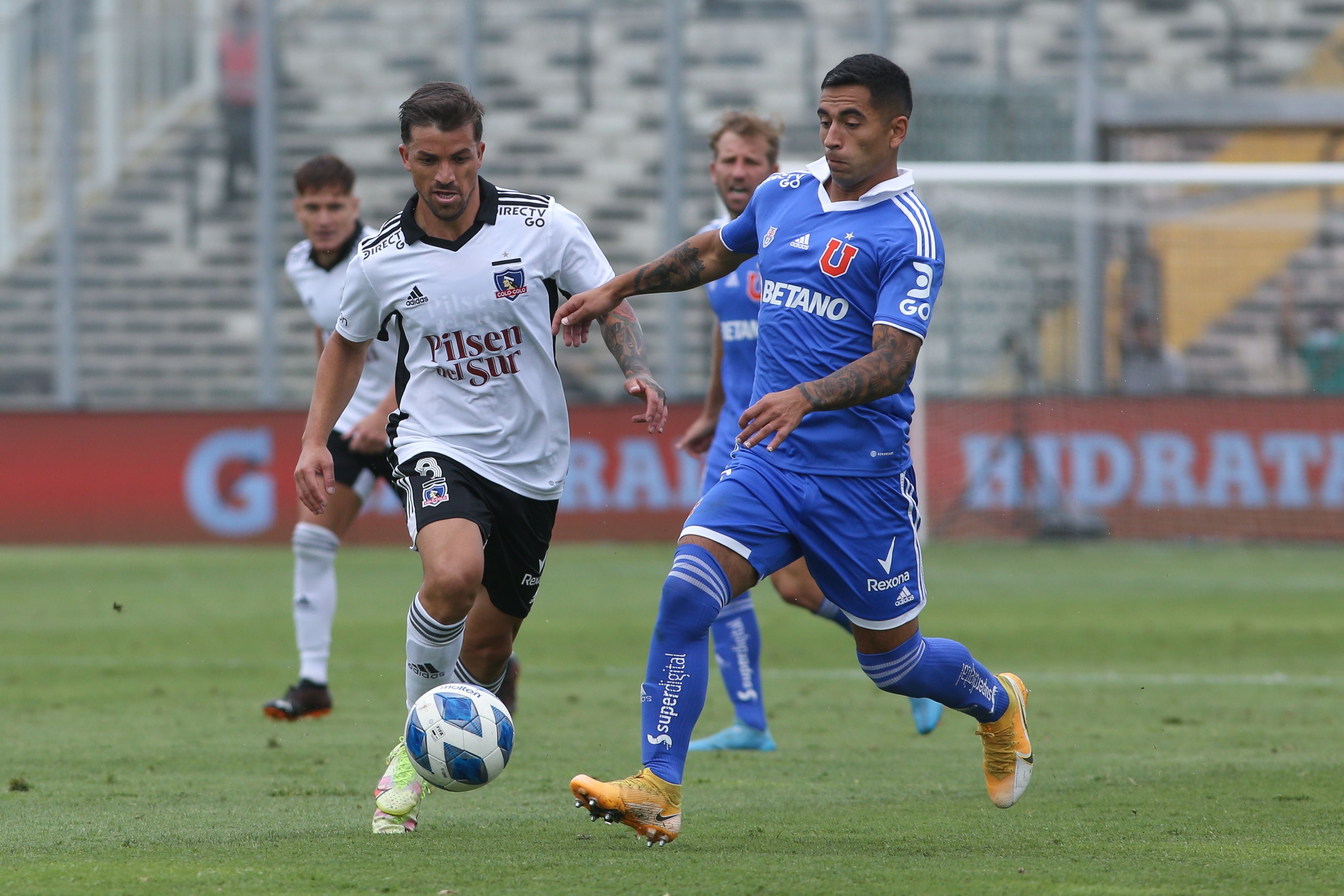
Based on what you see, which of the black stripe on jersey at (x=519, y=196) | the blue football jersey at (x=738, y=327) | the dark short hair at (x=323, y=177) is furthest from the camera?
the dark short hair at (x=323, y=177)

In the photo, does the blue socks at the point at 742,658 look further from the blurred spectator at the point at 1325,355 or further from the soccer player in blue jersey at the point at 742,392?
the blurred spectator at the point at 1325,355

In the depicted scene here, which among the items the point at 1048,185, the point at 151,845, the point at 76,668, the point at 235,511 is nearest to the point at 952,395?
the point at 1048,185

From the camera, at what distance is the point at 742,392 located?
24.6 ft

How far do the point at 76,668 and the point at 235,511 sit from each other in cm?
812

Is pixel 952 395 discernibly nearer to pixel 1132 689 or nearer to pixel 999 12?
pixel 999 12

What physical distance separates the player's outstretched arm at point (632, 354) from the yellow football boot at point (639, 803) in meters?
1.12

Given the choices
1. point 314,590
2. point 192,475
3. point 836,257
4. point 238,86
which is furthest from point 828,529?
point 238,86

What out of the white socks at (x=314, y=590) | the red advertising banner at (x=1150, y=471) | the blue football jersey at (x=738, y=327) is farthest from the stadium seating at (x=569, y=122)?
the blue football jersey at (x=738, y=327)

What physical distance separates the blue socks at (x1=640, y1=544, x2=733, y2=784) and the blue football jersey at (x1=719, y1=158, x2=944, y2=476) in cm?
47

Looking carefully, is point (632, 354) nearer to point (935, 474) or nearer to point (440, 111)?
point (440, 111)

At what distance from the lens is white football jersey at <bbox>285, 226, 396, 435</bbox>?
8297mm

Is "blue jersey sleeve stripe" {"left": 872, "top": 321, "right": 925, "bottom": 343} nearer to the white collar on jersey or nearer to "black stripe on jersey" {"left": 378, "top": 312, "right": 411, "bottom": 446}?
the white collar on jersey

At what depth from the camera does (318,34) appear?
73.4 feet

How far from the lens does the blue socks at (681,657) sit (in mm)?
4949
